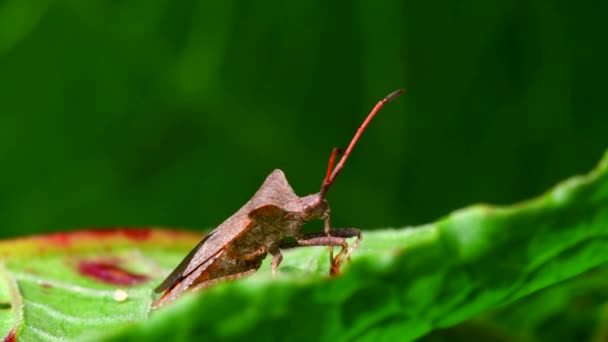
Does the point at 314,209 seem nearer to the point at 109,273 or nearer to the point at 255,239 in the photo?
the point at 255,239

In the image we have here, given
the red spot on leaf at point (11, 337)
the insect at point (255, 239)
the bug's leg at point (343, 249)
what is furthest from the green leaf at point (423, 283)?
the insect at point (255, 239)

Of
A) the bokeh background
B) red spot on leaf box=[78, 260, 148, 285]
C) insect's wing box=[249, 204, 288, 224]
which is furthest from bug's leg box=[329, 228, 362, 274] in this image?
the bokeh background

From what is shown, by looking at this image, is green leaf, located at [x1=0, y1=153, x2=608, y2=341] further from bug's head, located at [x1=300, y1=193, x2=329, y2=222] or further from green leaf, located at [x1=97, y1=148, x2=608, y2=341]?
bug's head, located at [x1=300, y1=193, x2=329, y2=222]

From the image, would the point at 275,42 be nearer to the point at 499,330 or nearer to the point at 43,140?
the point at 43,140

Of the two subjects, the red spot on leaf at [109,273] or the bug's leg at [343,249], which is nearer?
the bug's leg at [343,249]

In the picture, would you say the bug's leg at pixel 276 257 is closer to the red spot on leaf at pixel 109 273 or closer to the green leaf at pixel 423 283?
the red spot on leaf at pixel 109 273

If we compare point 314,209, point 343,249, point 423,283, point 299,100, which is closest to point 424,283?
point 423,283
